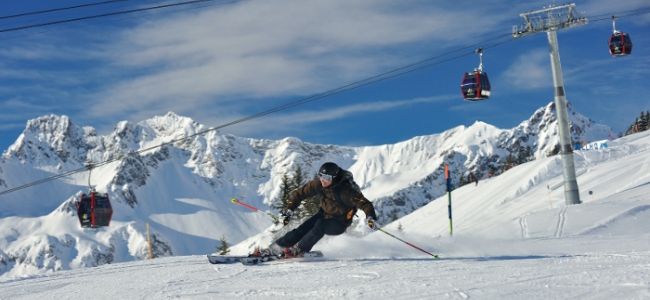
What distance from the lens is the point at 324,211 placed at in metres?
11.9

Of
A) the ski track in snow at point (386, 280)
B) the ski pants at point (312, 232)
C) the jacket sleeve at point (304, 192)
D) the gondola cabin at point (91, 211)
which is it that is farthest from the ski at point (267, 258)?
the gondola cabin at point (91, 211)

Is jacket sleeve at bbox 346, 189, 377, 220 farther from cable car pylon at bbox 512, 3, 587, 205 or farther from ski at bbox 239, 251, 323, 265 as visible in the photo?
cable car pylon at bbox 512, 3, 587, 205

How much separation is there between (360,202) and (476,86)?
1487 centimetres

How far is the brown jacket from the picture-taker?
11.6 m

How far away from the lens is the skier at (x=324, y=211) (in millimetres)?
11594

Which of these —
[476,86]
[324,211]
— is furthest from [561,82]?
[324,211]

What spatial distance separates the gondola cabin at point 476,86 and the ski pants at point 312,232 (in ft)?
47.9

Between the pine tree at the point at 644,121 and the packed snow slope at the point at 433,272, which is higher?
the pine tree at the point at 644,121

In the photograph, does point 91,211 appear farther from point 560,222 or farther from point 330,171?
point 330,171

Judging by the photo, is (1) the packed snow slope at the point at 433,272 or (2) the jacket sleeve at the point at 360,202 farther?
(2) the jacket sleeve at the point at 360,202

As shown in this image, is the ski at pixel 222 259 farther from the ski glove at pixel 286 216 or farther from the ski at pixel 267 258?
the ski glove at pixel 286 216

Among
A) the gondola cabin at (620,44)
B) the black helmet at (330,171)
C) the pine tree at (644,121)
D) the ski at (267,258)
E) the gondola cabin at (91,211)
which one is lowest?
the ski at (267,258)

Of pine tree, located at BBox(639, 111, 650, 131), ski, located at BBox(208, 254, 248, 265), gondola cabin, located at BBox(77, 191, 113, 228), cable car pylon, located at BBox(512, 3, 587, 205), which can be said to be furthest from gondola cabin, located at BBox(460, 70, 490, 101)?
pine tree, located at BBox(639, 111, 650, 131)

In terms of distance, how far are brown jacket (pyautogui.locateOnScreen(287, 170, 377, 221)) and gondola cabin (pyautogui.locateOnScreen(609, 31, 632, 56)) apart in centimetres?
1905
